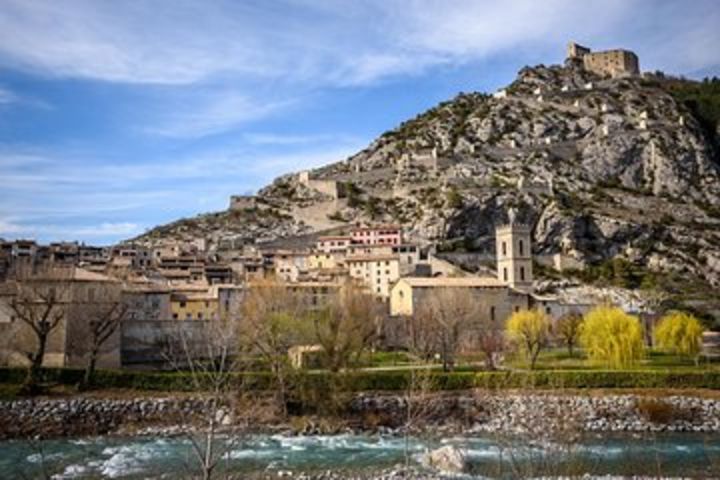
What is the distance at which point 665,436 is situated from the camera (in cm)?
3269

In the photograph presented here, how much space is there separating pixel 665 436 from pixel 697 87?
436 ft

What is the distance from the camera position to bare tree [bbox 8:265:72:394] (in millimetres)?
38344

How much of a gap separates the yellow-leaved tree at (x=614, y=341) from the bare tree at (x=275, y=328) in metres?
17.4

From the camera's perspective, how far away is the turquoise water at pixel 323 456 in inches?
965

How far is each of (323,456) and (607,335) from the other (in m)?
22.1

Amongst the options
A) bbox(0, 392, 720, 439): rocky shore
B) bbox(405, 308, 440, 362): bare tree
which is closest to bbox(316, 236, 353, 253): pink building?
bbox(405, 308, 440, 362): bare tree

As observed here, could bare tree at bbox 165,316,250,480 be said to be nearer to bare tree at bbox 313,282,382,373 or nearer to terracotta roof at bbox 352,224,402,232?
bare tree at bbox 313,282,382,373

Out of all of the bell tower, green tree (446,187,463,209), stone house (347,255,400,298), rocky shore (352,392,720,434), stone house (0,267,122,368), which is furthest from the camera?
green tree (446,187,463,209)

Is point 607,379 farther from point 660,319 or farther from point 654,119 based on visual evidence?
point 654,119

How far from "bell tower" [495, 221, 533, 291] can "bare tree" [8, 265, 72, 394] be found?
4432cm

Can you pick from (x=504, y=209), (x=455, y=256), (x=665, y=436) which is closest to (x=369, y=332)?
(x=665, y=436)

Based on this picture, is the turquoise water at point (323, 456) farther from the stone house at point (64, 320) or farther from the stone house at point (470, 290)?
the stone house at point (470, 290)

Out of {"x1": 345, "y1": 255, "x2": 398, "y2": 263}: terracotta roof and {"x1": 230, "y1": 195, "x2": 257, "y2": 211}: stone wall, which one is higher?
{"x1": 230, "y1": 195, "x2": 257, "y2": 211}: stone wall

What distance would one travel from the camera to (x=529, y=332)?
48406mm
